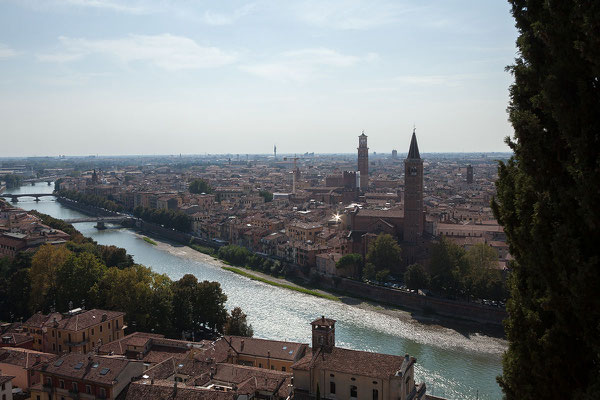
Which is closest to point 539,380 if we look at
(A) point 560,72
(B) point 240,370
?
(A) point 560,72

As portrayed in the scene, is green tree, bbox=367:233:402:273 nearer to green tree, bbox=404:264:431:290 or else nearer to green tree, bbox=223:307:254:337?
green tree, bbox=404:264:431:290

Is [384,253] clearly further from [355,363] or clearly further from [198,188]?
[198,188]

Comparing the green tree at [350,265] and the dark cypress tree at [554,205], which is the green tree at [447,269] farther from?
the dark cypress tree at [554,205]

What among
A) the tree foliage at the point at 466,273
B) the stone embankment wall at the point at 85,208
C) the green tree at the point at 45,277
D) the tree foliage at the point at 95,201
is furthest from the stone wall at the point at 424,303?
the tree foliage at the point at 95,201

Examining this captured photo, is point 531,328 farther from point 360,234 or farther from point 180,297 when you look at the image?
point 360,234

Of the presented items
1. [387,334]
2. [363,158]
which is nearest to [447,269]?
[387,334]

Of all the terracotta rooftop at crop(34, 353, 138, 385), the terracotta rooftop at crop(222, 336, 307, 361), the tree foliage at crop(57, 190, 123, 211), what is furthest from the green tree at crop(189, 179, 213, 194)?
the terracotta rooftop at crop(34, 353, 138, 385)
